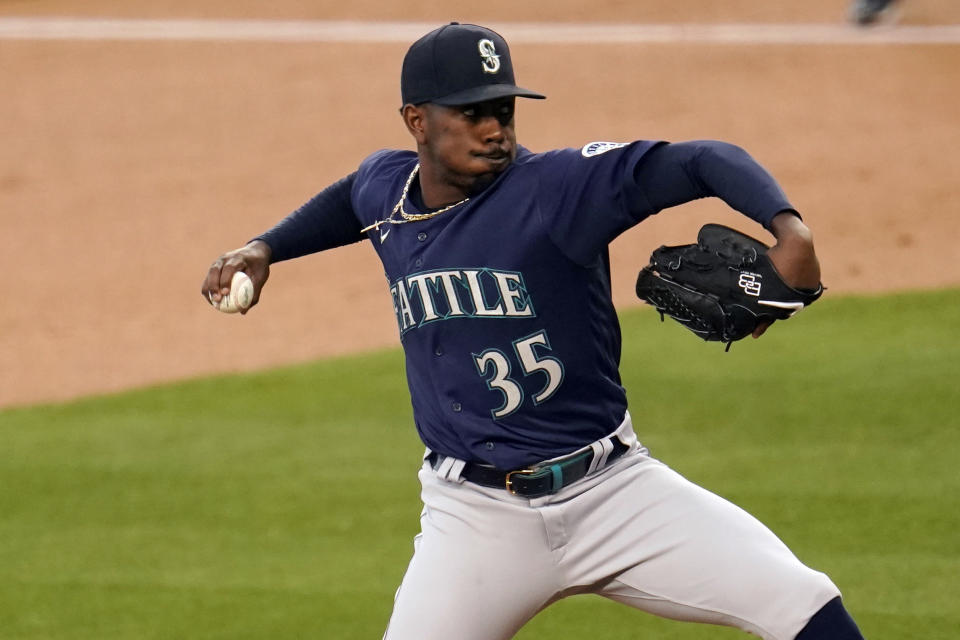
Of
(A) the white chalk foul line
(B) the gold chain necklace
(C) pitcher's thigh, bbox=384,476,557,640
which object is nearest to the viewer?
(C) pitcher's thigh, bbox=384,476,557,640

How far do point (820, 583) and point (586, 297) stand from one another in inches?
32.7

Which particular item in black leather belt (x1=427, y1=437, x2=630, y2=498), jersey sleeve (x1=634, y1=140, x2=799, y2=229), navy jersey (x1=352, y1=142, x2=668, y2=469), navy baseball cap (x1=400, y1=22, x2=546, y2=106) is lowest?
black leather belt (x1=427, y1=437, x2=630, y2=498)

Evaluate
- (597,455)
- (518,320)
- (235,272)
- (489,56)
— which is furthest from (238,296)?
(597,455)

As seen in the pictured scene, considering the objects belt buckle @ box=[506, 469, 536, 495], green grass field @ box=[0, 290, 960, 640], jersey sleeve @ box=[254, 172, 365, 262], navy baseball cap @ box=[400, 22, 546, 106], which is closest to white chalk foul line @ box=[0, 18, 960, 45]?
green grass field @ box=[0, 290, 960, 640]

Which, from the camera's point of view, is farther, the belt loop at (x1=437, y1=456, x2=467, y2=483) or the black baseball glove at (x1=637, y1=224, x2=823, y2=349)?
the belt loop at (x1=437, y1=456, x2=467, y2=483)

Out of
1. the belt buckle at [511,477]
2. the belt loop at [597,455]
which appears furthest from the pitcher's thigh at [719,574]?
the belt buckle at [511,477]

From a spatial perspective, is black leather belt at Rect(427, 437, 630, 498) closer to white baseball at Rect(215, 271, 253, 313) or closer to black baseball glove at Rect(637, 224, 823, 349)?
black baseball glove at Rect(637, 224, 823, 349)

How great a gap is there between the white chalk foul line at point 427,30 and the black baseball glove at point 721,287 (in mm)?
11090

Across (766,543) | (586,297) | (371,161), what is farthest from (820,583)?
(371,161)

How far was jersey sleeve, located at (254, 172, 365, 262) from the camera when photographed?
4004mm

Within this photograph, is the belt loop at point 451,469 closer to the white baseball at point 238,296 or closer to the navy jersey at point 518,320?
the navy jersey at point 518,320

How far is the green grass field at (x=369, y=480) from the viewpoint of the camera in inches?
210

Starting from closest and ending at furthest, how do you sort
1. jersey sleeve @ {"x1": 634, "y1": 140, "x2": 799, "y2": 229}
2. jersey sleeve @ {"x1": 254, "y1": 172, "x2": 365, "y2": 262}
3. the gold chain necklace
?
jersey sleeve @ {"x1": 634, "y1": 140, "x2": 799, "y2": 229} < the gold chain necklace < jersey sleeve @ {"x1": 254, "y1": 172, "x2": 365, "y2": 262}

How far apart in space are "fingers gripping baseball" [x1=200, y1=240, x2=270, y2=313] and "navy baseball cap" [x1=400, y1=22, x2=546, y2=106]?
632 millimetres
